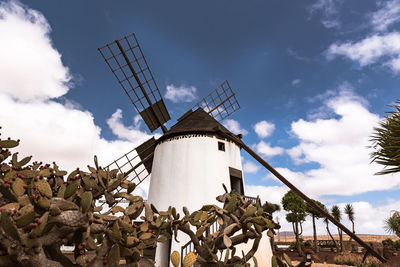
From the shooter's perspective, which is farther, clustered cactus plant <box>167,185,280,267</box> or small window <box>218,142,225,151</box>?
small window <box>218,142,225,151</box>

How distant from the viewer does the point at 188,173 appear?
11047 millimetres

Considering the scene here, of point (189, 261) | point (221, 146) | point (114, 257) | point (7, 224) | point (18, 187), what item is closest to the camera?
point (7, 224)

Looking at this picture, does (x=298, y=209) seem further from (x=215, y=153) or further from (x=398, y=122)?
(x=398, y=122)

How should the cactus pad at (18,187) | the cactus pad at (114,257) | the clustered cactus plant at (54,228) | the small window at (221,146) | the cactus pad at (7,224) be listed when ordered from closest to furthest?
1. the cactus pad at (7,224)
2. the clustered cactus plant at (54,228)
3. the cactus pad at (114,257)
4. the cactus pad at (18,187)
5. the small window at (221,146)

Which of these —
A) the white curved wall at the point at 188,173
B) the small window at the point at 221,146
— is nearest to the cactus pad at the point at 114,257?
the white curved wall at the point at 188,173

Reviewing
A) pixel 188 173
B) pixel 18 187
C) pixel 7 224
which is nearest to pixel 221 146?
pixel 188 173

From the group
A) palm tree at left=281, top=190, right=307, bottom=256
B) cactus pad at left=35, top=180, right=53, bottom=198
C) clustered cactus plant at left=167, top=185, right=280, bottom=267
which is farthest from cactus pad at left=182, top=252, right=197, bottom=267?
palm tree at left=281, top=190, right=307, bottom=256

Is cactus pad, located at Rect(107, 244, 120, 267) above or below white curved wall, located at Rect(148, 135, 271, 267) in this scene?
below

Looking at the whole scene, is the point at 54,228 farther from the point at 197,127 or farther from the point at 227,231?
the point at 197,127

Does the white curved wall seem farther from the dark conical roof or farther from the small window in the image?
the dark conical roof

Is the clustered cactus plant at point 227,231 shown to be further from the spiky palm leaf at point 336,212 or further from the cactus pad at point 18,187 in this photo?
the spiky palm leaf at point 336,212

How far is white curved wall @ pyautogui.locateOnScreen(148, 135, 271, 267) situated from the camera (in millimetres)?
10391

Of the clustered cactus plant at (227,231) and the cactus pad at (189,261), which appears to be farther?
the clustered cactus plant at (227,231)

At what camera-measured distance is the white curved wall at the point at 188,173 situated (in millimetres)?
10391
